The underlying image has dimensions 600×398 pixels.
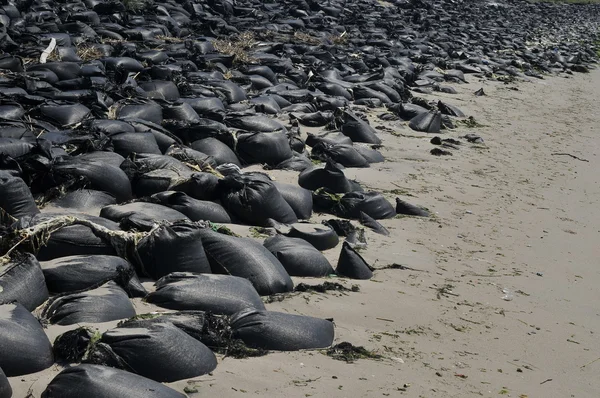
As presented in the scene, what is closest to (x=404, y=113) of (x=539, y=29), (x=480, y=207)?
(x=480, y=207)

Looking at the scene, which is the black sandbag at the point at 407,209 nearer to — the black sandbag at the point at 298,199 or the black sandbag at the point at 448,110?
the black sandbag at the point at 298,199

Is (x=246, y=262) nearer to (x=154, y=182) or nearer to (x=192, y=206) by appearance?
(x=192, y=206)

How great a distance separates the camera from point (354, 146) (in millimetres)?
6605

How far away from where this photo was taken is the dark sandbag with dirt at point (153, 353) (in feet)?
8.85

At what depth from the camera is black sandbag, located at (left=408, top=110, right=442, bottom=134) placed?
8047mm

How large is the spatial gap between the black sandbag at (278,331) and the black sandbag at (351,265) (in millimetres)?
838

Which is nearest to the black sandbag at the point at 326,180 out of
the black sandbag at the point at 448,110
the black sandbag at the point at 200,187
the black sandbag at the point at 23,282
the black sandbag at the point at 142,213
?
the black sandbag at the point at 200,187

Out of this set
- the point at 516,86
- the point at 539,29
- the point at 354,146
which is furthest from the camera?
the point at 539,29

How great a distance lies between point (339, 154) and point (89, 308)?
136 inches

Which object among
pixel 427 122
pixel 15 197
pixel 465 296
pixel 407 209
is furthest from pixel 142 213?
pixel 427 122

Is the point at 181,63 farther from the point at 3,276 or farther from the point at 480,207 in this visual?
the point at 3,276

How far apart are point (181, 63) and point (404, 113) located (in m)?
2.43

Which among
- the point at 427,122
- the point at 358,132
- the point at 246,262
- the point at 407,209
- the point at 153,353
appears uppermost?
the point at 153,353

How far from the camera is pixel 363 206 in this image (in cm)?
510
